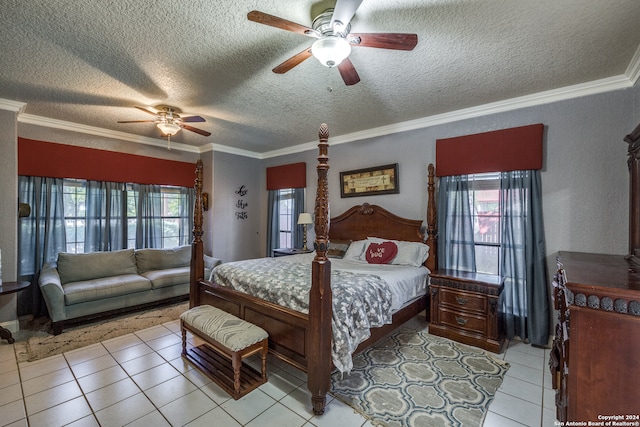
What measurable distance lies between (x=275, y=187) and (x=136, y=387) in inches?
157

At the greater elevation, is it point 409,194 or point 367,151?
point 367,151

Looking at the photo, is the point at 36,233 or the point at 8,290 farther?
the point at 36,233

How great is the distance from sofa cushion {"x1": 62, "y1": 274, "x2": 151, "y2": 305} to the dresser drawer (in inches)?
153

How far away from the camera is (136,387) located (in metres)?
2.24

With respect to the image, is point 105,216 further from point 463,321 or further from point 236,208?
point 463,321

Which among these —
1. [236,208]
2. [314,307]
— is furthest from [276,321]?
[236,208]

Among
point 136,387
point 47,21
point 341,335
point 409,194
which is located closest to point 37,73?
point 47,21

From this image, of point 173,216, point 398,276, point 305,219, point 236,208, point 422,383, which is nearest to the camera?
point 422,383

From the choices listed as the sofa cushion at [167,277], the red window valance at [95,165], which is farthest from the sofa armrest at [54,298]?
the red window valance at [95,165]

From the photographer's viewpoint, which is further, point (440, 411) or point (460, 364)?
point (460, 364)

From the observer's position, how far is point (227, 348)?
85.1 inches

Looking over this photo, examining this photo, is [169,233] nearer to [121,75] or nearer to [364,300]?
[121,75]

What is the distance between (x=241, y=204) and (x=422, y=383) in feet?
14.7

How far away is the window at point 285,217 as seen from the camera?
5.59 m
